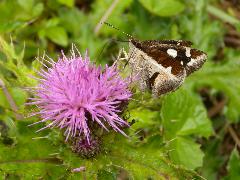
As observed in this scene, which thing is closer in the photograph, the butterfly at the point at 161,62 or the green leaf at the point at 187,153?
the butterfly at the point at 161,62

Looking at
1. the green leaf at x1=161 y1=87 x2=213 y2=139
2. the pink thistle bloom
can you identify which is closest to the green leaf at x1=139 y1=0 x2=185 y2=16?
the green leaf at x1=161 y1=87 x2=213 y2=139

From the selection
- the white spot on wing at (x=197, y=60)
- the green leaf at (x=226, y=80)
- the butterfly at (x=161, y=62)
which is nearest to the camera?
the butterfly at (x=161, y=62)

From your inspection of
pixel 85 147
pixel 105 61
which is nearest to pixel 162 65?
pixel 85 147

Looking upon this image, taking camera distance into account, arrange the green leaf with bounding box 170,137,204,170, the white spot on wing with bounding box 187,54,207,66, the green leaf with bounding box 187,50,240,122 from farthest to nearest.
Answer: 1. the green leaf with bounding box 187,50,240,122
2. the green leaf with bounding box 170,137,204,170
3. the white spot on wing with bounding box 187,54,207,66

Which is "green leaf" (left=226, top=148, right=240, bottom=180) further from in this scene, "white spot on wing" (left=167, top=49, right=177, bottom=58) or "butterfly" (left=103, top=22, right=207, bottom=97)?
"white spot on wing" (left=167, top=49, right=177, bottom=58)

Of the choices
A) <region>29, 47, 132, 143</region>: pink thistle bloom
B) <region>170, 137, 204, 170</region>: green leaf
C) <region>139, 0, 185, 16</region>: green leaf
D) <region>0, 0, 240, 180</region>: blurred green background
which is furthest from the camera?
<region>139, 0, 185, 16</region>: green leaf

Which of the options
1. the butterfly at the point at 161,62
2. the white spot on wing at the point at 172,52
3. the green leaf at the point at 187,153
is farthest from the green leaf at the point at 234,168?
the white spot on wing at the point at 172,52

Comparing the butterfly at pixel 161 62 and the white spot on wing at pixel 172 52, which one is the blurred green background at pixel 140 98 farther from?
the white spot on wing at pixel 172 52

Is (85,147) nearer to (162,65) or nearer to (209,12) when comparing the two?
(162,65)
